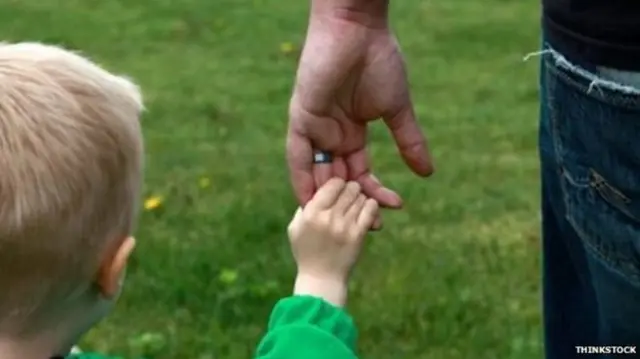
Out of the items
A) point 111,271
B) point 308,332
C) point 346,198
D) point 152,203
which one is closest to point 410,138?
point 346,198

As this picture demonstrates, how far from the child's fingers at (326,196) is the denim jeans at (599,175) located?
309mm

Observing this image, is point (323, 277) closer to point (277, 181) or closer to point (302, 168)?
point (302, 168)

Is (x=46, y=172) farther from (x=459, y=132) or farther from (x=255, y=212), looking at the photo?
(x=459, y=132)

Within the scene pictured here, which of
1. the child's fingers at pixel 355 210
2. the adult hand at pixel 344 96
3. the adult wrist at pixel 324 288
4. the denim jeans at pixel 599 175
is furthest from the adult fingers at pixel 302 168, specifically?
the denim jeans at pixel 599 175

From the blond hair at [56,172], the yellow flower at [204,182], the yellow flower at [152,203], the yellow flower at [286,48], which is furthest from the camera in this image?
the yellow flower at [286,48]

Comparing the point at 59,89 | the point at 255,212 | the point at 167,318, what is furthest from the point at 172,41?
the point at 59,89

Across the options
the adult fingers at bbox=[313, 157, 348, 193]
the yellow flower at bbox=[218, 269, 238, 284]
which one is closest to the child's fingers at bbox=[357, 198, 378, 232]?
the adult fingers at bbox=[313, 157, 348, 193]

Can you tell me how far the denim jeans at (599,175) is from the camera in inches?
70.1

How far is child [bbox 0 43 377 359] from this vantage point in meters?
1.52

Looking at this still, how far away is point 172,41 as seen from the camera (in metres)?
6.84

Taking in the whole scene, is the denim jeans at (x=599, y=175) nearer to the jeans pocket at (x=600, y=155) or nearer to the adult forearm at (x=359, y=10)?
the jeans pocket at (x=600, y=155)

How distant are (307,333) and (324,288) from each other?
12cm

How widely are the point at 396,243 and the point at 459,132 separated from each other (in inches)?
47.8

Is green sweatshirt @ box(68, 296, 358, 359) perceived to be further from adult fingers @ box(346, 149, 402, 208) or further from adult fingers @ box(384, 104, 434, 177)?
adult fingers @ box(384, 104, 434, 177)
